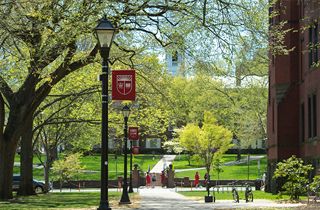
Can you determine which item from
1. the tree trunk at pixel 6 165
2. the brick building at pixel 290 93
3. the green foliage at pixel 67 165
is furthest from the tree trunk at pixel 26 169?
the brick building at pixel 290 93

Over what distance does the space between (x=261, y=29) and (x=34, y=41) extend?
9.06 meters

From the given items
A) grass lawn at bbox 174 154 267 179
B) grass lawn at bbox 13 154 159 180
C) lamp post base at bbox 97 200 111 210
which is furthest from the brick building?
lamp post base at bbox 97 200 111 210

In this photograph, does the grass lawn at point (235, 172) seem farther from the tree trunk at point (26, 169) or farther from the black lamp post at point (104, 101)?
the black lamp post at point (104, 101)

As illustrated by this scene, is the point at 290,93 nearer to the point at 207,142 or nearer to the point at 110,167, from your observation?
the point at 207,142

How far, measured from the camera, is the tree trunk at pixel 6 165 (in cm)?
1834

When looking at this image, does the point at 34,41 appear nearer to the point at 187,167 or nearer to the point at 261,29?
the point at 261,29

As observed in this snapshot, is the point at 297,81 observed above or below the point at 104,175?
above

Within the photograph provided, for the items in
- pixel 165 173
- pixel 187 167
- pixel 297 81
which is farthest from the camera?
pixel 187 167

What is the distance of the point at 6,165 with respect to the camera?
18547mm

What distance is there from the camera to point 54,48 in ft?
54.0

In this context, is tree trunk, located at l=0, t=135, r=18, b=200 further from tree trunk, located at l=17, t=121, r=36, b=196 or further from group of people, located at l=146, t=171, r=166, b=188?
group of people, located at l=146, t=171, r=166, b=188

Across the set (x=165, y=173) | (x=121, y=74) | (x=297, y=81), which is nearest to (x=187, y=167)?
(x=165, y=173)

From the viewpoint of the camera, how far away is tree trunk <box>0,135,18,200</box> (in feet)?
60.2

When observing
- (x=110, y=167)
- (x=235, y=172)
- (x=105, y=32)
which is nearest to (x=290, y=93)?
(x=105, y=32)
